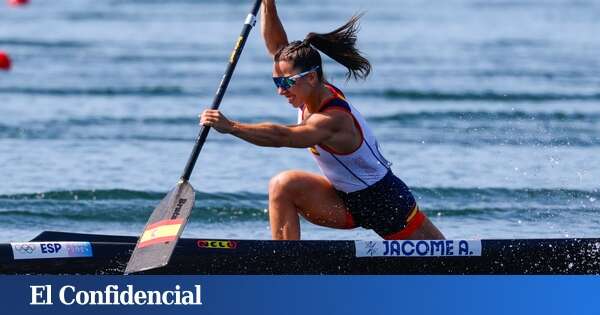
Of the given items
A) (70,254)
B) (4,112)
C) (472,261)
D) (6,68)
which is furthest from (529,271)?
(6,68)

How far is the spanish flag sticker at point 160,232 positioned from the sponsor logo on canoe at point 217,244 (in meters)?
0.18

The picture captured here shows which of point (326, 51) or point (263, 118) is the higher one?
point (326, 51)

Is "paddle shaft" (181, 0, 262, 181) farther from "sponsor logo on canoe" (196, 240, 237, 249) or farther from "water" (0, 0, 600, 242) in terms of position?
"water" (0, 0, 600, 242)

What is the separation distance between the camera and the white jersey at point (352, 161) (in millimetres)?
8547

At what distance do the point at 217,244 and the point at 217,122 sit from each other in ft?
2.61

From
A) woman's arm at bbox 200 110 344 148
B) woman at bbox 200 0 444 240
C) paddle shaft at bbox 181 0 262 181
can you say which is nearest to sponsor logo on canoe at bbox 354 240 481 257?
woman at bbox 200 0 444 240

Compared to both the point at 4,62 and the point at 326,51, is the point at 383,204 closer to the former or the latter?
the point at 326,51

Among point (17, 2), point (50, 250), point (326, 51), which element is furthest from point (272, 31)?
point (17, 2)

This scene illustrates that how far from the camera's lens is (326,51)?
8922 millimetres

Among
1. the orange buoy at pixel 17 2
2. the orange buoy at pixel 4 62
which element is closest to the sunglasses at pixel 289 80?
the orange buoy at pixel 4 62

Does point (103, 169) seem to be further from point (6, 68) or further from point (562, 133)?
point (6, 68)

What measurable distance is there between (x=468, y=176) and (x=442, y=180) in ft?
1.02

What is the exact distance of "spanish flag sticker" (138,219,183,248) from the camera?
335 inches

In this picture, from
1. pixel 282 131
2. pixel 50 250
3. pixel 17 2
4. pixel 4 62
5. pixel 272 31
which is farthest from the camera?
pixel 17 2
